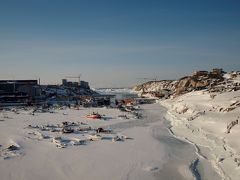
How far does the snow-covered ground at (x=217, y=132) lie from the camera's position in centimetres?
2951

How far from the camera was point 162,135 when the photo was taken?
47406mm

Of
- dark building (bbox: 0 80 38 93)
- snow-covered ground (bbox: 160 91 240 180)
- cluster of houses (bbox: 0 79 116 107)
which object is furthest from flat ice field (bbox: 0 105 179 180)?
dark building (bbox: 0 80 38 93)

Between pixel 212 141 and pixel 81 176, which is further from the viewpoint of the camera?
pixel 212 141

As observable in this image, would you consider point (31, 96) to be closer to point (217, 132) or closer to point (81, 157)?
point (217, 132)

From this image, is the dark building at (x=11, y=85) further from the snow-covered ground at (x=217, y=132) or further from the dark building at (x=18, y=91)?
the snow-covered ground at (x=217, y=132)

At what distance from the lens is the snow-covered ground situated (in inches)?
1162

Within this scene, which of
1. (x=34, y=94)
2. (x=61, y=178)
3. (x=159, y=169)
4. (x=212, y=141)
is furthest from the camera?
(x=34, y=94)

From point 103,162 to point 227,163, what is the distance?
1087 centimetres

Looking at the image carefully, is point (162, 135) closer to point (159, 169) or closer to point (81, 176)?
point (159, 169)

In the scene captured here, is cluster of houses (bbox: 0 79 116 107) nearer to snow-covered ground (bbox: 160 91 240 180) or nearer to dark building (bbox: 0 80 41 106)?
dark building (bbox: 0 80 41 106)

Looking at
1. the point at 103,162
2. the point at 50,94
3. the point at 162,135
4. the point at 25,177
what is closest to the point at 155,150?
the point at 103,162

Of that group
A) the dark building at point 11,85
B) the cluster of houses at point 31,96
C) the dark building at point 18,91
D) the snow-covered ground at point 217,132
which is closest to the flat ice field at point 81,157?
the snow-covered ground at point 217,132

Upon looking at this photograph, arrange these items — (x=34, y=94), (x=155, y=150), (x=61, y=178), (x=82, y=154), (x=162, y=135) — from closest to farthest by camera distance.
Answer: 1. (x=61, y=178)
2. (x=82, y=154)
3. (x=155, y=150)
4. (x=162, y=135)
5. (x=34, y=94)

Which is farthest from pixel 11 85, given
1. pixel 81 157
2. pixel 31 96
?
pixel 81 157
